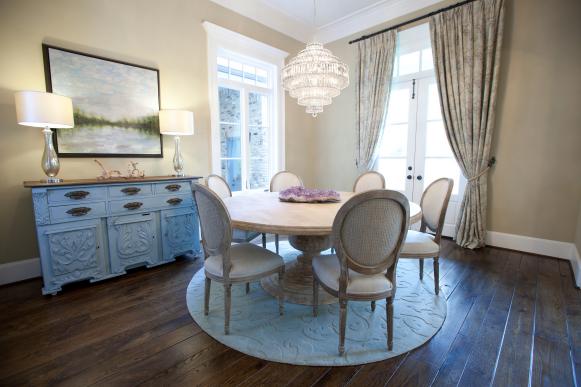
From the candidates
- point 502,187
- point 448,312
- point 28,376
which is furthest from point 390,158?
point 28,376

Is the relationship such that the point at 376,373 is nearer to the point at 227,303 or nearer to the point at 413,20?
the point at 227,303

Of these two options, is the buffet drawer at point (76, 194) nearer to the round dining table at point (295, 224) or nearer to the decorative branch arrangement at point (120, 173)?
the decorative branch arrangement at point (120, 173)

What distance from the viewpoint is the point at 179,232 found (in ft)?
9.34

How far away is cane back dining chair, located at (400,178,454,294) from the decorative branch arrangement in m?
2.70

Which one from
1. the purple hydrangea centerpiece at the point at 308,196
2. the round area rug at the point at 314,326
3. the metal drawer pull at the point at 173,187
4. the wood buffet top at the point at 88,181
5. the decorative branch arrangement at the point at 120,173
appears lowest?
the round area rug at the point at 314,326

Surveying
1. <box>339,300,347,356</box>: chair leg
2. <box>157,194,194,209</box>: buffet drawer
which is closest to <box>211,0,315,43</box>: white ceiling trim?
<box>157,194,194,209</box>: buffet drawer

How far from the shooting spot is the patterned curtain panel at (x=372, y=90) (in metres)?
3.86

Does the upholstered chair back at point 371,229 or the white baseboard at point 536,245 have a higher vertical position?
the upholstered chair back at point 371,229

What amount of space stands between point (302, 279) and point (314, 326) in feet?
1.81

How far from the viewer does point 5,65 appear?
7.24 feet

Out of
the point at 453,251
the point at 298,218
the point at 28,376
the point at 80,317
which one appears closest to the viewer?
the point at 28,376

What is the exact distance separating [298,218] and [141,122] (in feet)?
7.66

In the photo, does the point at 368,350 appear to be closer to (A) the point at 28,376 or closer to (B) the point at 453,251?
(A) the point at 28,376

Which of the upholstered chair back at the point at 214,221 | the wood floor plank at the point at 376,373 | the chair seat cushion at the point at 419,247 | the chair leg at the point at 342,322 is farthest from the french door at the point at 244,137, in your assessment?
the wood floor plank at the point at 376,373
